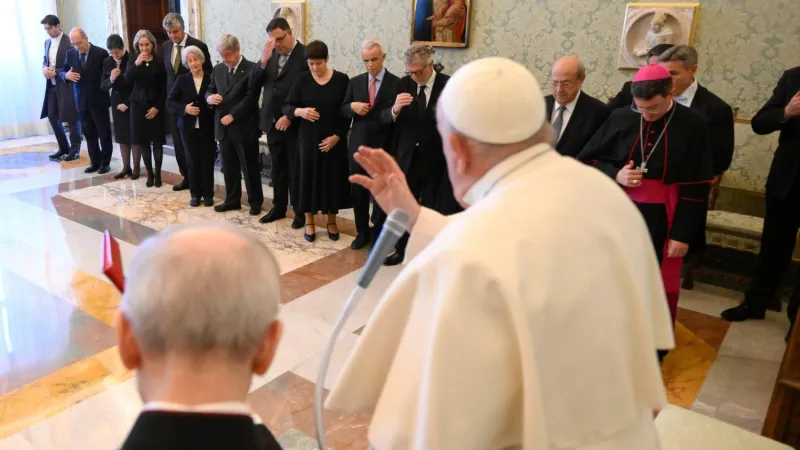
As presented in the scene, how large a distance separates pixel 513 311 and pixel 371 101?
12.3 ft

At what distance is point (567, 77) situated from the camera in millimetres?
3785

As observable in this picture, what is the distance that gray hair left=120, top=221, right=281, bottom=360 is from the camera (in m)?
0.89

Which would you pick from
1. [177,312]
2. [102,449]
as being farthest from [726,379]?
[177,312]

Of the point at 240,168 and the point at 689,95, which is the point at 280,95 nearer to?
the point at 240,168

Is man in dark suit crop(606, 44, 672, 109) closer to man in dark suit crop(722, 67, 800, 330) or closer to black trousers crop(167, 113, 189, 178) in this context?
man in dark suit crop(722, 67, 800, 330)

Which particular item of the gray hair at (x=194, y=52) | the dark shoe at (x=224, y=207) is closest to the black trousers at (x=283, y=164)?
the dark shoe at (x=224, y=207)

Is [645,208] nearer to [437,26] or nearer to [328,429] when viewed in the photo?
[328,429]

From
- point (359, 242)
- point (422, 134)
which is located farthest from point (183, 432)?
point (359, 242)

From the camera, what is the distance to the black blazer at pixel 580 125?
153 inches

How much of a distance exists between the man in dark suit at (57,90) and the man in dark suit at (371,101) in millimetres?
4436

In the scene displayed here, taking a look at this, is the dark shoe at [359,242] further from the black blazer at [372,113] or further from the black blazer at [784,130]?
the black blazer at [784,130]

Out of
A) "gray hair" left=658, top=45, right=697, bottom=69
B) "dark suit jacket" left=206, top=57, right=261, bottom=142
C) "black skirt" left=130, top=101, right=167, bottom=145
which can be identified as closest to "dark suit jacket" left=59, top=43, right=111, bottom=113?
"black skirt" left=130, top=101, right=167, bottom=145

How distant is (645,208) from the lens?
122 inches

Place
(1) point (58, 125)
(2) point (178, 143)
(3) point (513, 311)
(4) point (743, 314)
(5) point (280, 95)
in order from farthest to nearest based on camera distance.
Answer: (1) point (58, 125)
(2) point (178, 143)
(5) point (280, 95)
(4) point (743, 314)
(3) point (513, 311)
